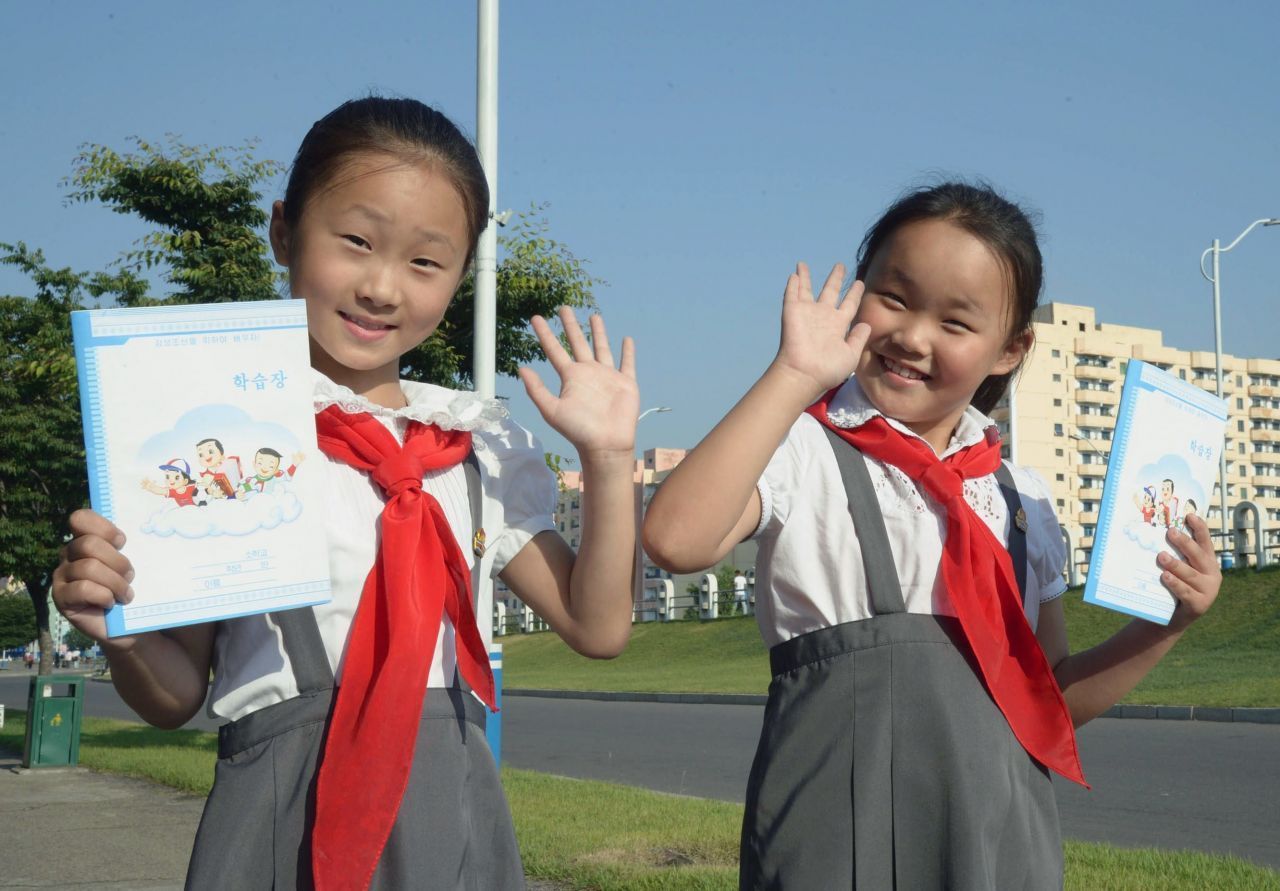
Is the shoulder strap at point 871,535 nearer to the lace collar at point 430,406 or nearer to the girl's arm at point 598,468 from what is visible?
the girl's arm at point 598,468

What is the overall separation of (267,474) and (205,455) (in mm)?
82

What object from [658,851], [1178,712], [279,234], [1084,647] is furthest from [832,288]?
[1084,647]

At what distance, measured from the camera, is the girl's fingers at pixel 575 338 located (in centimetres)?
191

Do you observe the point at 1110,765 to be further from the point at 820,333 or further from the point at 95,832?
the point at 820,333

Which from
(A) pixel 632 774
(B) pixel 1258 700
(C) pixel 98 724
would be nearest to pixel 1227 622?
(B) pixel 1258 700

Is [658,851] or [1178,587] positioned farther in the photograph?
[658,851]

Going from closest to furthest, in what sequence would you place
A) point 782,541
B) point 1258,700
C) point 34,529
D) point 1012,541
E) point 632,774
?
point 782,541, point 1012,541, point 632,774, point 1258,700, point 34,529

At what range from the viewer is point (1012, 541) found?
90.1 inches

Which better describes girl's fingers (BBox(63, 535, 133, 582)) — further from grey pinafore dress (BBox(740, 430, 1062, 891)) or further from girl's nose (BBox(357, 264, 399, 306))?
grey pinafore dress (BBox(740, 430, 1062, 891))

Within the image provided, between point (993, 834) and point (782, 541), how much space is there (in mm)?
511

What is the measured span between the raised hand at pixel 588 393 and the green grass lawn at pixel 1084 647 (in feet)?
39.8

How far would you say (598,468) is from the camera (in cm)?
186

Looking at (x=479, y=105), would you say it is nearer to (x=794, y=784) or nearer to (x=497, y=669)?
(x=497, y=669)

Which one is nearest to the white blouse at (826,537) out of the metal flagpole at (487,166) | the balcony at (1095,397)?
the metal flagpole at (487,166)
